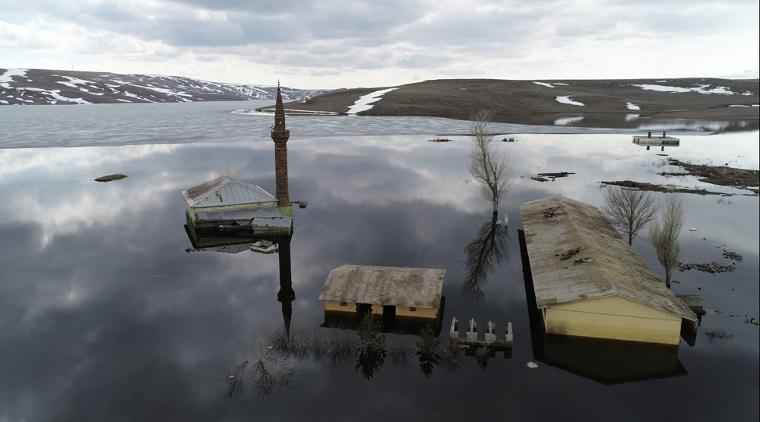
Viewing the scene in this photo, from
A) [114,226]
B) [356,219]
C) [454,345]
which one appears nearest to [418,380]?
[454,345]

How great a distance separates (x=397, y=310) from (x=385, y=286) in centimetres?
184

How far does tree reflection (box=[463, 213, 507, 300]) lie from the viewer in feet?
131

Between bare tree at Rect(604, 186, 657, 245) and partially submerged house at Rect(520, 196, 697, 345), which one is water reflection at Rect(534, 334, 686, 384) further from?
bare tree at Rect(604, 186, 657, 245)

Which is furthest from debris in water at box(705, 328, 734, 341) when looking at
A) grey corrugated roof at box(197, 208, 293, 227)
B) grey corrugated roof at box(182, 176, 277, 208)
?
grey corrugated roof at box(182, 176, 277, 208)

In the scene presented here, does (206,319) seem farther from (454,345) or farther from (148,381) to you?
(454,345)

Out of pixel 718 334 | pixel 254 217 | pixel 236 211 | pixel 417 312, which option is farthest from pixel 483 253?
pixel 236 211

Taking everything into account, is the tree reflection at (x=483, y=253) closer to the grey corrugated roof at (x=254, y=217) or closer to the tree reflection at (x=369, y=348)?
the tree reflection at (x=369, y=348)

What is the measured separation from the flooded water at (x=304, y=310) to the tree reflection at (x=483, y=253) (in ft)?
1.30

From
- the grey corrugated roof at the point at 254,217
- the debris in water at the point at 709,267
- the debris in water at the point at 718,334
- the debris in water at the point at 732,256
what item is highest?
the grey corrugated roof at the point at 254,217

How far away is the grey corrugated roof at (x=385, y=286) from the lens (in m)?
32.6

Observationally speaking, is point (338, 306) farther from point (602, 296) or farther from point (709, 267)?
point (709, 267)

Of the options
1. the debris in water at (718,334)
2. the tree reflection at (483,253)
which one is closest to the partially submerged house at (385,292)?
the tree reflection at (483,253)

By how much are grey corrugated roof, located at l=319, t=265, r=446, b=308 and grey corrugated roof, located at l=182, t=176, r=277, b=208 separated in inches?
879

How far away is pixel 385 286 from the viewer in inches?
1331
